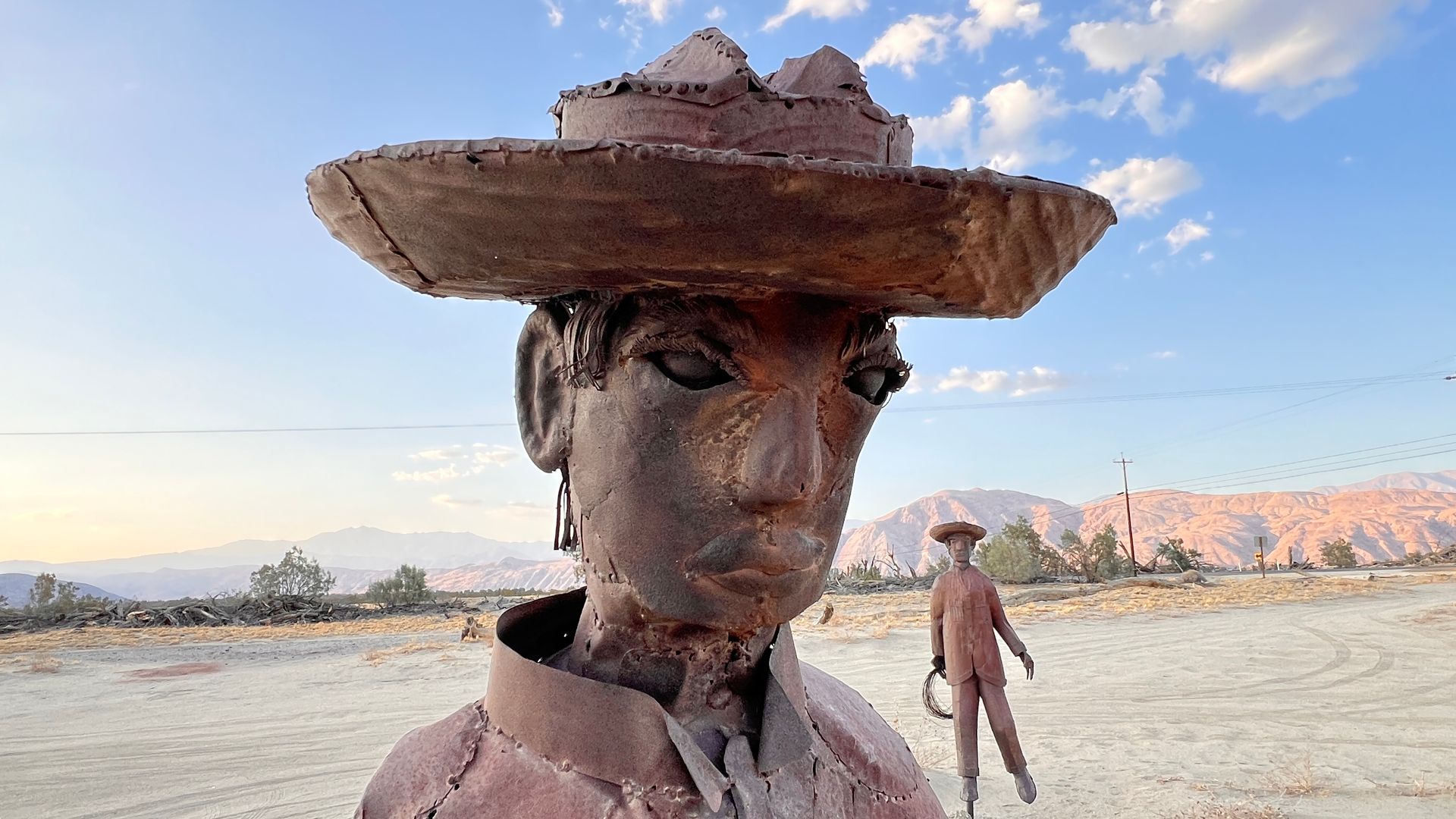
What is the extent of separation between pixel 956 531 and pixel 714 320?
587 centimetres

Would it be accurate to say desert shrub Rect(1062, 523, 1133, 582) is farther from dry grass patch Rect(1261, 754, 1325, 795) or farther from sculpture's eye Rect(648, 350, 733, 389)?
sculpture's eye Rect(648, 350, 733, 389)

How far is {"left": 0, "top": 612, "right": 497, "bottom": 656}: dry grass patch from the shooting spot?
16.4 meters

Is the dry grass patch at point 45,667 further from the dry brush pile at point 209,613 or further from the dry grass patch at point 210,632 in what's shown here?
the dry brush pile at point 209,613

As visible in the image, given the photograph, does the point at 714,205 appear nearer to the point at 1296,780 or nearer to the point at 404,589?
the point at 1296,780

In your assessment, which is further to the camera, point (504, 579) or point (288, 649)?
point (504, 579)

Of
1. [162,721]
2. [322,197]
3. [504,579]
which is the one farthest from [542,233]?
[504,579]

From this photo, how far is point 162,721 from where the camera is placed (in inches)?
364

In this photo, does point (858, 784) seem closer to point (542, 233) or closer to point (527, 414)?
point (527, 414)

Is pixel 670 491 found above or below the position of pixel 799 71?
below

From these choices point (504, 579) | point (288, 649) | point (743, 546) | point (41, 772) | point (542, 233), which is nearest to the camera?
point (542, 233)

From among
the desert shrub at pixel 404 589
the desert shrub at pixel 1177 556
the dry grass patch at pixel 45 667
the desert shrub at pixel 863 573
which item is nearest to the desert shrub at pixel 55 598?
the desert shrub at pixel 404 589

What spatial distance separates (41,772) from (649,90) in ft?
30.1

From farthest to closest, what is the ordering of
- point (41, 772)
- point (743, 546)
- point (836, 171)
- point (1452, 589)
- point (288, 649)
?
point (1452, 589) → point (288, 649) → point (41, 772) → point (743, 546) → point (836, 171)

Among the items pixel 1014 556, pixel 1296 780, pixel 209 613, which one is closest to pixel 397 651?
pixel 209 613
